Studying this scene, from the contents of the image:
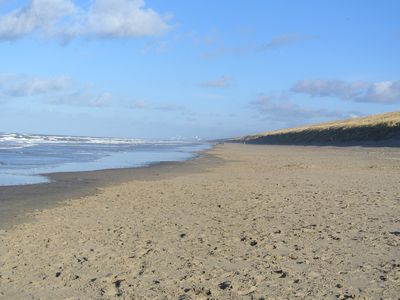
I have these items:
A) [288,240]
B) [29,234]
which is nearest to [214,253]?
[288,240]

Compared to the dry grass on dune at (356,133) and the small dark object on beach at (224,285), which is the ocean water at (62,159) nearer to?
the small dark object on beach at (224,285)

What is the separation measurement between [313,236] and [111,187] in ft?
31.4

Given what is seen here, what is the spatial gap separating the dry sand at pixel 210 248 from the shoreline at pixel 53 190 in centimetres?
58

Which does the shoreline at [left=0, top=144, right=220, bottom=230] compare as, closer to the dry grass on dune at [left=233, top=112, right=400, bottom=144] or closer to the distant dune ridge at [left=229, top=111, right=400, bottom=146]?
the distant dune ridge at [left=229, top=111, right=400, bottom=146]

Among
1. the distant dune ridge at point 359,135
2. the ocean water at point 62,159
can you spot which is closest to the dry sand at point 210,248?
the ocean water at point 62,159

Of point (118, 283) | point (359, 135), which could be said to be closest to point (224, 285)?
point (118, 283)

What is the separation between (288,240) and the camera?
27.7 ft

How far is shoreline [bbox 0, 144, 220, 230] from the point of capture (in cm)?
1181

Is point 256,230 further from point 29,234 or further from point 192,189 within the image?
point 192,189

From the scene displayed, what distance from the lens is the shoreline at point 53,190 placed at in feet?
38.8

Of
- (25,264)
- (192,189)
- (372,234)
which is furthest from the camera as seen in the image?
(192,189)

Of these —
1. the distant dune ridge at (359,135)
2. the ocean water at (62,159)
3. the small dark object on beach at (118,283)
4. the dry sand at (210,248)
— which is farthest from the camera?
the distant dune ridge at (359,135)

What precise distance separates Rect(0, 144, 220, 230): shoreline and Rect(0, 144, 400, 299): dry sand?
1.89ft

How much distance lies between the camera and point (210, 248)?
807 centimetres
